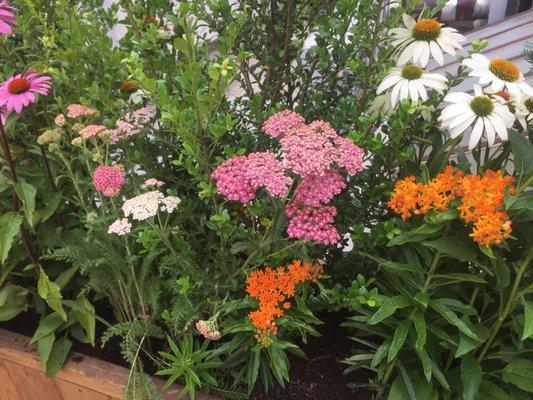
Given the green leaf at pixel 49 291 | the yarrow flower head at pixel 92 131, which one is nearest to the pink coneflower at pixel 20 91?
the yarrow flower head at pixel 92 131

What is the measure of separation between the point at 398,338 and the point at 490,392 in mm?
233

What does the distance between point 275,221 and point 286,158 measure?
0.15 m

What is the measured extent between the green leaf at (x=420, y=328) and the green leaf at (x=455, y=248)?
0.14m

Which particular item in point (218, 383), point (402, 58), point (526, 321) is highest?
point (402, 58)

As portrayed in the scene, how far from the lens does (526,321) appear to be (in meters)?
0.85

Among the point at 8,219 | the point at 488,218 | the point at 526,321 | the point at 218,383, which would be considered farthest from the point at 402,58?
the point at 8,219

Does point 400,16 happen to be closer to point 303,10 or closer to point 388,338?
point 303,10

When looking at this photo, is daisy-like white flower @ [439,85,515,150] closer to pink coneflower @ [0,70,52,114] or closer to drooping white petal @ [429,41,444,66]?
drooping white petal @ [429,41,444,66]

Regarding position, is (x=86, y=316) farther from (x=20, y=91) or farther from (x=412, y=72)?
(x=412, y=72)

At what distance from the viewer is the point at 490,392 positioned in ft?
3.29

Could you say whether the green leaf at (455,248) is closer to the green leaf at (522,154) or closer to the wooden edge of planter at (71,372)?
the green leaf at (522,154)

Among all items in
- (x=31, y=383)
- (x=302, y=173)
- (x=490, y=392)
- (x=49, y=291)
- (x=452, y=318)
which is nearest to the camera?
(x=302, y=173)

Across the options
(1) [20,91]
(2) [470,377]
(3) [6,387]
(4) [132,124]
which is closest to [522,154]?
(2) [470,377]

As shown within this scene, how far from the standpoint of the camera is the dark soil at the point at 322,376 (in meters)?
1.13
